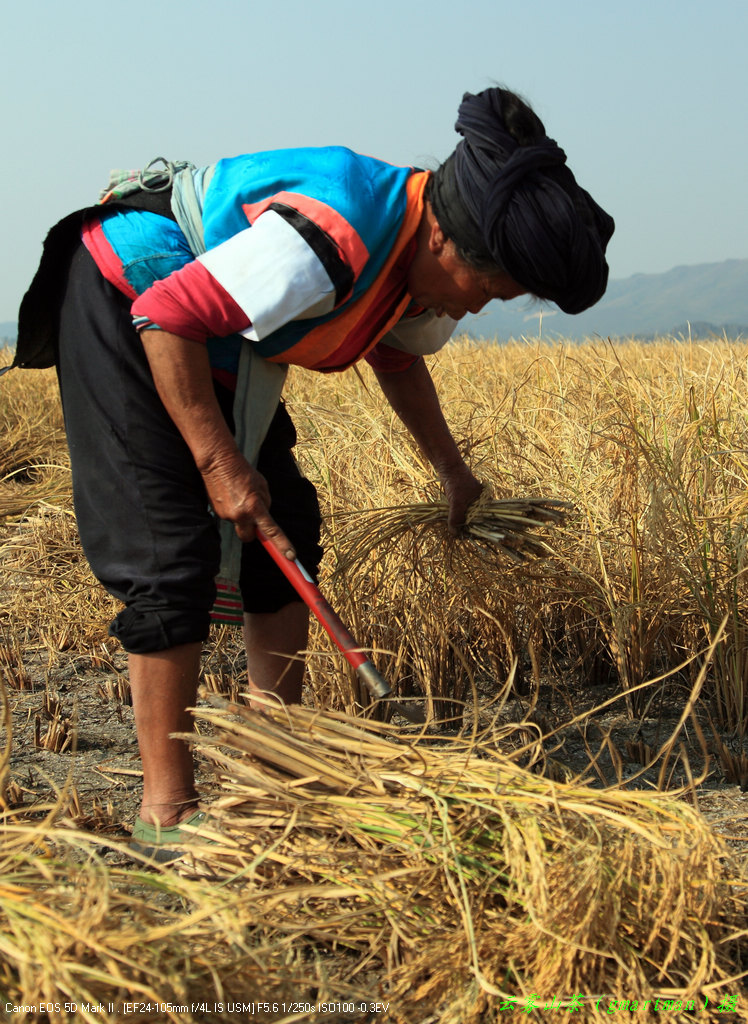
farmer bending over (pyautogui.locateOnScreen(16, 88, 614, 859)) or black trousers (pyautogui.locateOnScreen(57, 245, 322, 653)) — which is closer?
farmer bending over (pyautogui.locateOnScreen(16, 88, 614, 859))

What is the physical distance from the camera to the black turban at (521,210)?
1489 millimetres

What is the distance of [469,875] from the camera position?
1.25 metres

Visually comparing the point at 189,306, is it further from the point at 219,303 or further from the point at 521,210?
the point at 521,210

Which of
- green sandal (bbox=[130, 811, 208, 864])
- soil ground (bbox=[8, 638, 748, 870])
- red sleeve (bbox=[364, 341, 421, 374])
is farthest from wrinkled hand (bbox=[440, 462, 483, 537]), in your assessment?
green sandal (bbox=[130, 811, 208, 864])

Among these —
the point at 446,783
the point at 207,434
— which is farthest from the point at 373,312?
the point at 446,783

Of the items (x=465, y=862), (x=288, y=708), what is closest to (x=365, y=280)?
(x=288, y=708)

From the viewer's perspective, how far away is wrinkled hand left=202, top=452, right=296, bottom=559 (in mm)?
1626

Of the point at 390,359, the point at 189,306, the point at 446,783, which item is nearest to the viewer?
the point at 446,783

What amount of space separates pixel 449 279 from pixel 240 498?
53 cm

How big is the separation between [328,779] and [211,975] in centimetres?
39

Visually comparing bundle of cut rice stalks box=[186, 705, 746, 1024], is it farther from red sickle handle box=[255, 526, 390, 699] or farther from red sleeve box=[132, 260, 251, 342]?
red sleeve box=[132, 260, 251, 342]

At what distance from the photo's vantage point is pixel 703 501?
2219 mm

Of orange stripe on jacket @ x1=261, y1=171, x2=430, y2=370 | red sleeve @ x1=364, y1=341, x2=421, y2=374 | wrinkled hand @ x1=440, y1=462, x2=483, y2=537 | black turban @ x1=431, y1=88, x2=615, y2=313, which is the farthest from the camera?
wrinkled hand @ x1=440, y1=462, x2=483, y2=537

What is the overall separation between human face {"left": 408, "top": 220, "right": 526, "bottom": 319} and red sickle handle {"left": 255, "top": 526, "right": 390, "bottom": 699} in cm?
52
